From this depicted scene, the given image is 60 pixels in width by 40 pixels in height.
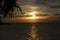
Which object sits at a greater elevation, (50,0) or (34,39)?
(34,39)

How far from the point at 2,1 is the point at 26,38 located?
604 cm

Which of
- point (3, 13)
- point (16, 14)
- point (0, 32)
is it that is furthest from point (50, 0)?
point (0, 32)

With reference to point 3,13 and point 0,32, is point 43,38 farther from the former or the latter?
point 3,13

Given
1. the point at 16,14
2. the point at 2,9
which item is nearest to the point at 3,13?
the point at 2,9

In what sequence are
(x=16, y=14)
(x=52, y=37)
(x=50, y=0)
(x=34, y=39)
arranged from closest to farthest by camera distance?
(x=34, y=39)
(x=52, y=37)
(x=16, y=14)
(x=50, y=0)

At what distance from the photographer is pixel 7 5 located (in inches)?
608

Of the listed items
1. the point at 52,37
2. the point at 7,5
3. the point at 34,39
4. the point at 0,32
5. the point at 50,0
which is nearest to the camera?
the point at 34,39

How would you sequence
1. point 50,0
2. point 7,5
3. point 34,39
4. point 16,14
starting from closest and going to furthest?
1. point 34,39
2. point 7,5
3. point 16,14
4. point 50,0

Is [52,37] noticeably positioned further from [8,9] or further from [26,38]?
[8,9]

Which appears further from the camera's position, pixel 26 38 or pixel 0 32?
pixel 0 32

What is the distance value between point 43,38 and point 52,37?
395mm

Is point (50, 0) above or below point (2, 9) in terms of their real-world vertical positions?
below

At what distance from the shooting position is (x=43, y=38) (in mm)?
9898

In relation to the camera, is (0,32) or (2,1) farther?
(2,1)
